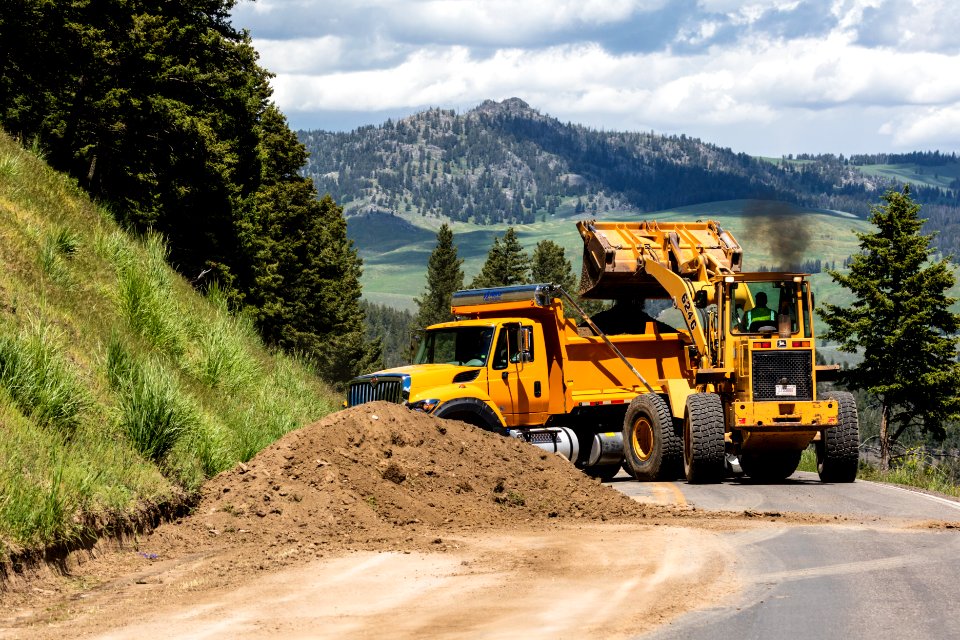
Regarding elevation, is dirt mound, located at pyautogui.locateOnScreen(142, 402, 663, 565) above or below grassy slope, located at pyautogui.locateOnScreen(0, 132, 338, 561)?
below

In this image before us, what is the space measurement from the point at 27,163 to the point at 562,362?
10.5 meters

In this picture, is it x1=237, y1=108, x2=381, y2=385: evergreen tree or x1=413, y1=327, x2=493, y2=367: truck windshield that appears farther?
x1=237, y1=108, x2=381, y2=385: evergreen tree

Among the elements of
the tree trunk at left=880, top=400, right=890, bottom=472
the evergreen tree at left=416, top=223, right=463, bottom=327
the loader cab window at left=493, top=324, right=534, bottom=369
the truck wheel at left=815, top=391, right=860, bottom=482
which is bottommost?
the tree trunk at left=880, top=400, right=890, bottom=472

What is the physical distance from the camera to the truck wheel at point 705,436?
19.3 metres

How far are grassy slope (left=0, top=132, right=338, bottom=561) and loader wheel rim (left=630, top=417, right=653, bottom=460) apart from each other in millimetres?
5693

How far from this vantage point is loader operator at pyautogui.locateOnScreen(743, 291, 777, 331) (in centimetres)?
2005

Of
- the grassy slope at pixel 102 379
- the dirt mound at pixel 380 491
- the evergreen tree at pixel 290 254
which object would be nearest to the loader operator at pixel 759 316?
the dirt mound at pixel 380 491

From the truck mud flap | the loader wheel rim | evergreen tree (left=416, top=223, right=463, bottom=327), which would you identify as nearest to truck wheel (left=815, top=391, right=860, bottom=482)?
the loader wheel rim

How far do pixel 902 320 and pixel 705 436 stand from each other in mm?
34845

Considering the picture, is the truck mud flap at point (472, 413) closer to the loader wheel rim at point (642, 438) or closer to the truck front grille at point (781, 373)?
the loader wheel rim at point (642, 438)

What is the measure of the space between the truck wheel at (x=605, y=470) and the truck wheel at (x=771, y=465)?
2420 mm

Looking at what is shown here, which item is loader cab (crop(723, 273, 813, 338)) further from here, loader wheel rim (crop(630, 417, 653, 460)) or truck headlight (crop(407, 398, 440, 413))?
truck headlight (crop(407, 398, 440, 413))

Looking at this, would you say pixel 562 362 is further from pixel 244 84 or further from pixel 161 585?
pixel 244 84

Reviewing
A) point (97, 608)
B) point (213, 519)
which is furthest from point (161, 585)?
point (213, 519)
